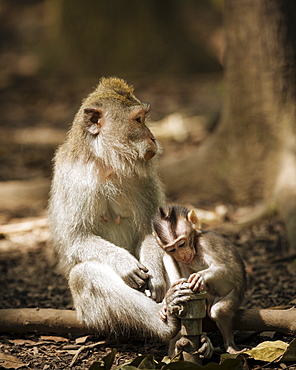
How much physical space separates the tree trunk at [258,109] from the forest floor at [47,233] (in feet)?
1.51

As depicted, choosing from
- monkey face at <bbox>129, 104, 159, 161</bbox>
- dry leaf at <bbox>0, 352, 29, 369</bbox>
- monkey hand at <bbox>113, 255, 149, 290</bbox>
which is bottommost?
dry leaf at <bbox>0, 352, 29, 369</bbox>

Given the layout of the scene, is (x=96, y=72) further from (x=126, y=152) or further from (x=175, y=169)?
(x=126, y=152)

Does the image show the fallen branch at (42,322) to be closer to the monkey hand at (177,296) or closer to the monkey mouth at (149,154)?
the monkey hand at (177,296)

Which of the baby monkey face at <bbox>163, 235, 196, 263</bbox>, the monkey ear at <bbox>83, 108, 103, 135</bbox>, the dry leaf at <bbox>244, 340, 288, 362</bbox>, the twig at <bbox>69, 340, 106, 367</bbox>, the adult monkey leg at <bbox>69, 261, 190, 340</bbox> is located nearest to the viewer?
the dry leaf at <bbox>244, 340, 288, 362</bbox>

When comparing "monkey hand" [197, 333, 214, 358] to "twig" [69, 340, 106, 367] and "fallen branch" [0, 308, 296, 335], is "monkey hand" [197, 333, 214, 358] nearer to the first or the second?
"fallen branch" [0, 308, 296, 335]

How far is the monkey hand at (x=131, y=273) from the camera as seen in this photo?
5027 millimetres

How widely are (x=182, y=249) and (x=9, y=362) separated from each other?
1692 millimetres

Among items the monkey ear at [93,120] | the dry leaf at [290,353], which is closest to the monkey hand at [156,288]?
the dry leaf at [290,353]

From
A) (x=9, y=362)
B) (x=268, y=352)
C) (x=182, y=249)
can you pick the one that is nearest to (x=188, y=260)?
(x=182, y=249)

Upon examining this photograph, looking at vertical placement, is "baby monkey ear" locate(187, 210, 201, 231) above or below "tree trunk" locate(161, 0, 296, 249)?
below

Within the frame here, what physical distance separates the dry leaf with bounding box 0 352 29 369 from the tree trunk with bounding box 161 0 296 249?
4276 mm

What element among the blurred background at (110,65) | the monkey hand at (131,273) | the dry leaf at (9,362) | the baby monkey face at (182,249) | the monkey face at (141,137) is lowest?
the dry leaf at (9,362)

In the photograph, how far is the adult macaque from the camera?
4992mm

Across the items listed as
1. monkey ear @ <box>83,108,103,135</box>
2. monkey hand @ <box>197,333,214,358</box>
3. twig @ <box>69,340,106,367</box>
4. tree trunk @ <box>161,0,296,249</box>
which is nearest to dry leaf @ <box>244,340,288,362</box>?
monkey hand @ <box>197,333,214,358</box>
